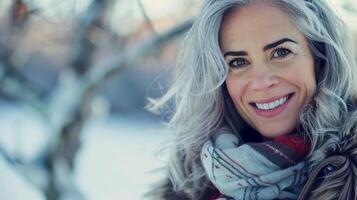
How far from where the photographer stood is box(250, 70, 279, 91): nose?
161 centimetres

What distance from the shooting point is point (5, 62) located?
3.30 m

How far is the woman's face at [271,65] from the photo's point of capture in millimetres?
1612

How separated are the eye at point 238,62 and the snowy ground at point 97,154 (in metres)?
1.52

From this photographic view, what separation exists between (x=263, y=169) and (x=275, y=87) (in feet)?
0.55

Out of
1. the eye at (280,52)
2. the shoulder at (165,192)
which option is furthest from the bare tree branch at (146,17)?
the eye at (280,52)

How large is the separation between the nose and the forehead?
2.5 inches

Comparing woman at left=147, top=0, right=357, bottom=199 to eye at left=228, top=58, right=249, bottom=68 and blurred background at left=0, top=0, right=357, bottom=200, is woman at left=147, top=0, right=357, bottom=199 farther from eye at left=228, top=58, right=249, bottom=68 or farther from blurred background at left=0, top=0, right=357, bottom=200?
blurred background at left=0, top=0, right=357, bottom=200

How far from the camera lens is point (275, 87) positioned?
1618 millimetres

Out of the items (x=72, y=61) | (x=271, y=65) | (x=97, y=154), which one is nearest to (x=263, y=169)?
(x=271, y=65)

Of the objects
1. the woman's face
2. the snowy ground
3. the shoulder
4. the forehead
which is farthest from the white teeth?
the snowy ground

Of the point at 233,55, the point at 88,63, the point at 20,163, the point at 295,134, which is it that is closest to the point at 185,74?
the point at 233,55

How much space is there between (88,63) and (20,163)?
553 millimetres

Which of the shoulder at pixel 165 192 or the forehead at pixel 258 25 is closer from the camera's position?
the forehead at pixel 258 25

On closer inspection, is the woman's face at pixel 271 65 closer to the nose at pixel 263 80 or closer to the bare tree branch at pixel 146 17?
the nose at pixel 263 80
